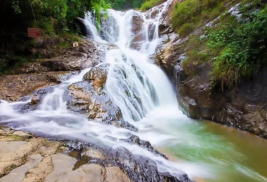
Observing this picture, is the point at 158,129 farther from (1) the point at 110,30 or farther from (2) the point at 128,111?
(1) the point at 110,30

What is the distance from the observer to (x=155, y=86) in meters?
7.03

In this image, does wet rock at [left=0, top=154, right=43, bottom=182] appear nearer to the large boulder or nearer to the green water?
the green water

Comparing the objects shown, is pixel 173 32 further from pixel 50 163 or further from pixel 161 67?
pixel 50 163

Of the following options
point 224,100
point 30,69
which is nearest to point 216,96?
point 224,100

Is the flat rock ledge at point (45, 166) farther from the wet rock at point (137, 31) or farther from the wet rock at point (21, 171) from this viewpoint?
the wet rock at point (137, 31)

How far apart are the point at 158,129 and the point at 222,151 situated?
1.65m

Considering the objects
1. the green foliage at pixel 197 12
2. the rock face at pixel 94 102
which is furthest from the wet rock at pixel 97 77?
the green foliage at pixel 197 12

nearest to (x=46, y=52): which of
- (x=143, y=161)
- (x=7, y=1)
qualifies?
(x=7, y=1)

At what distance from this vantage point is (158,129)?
4.96 metres

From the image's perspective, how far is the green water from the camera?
3.12m

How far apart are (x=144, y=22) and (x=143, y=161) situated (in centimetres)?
1038

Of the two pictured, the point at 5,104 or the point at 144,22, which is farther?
the point at 144,22

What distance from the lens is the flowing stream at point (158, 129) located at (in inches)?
126

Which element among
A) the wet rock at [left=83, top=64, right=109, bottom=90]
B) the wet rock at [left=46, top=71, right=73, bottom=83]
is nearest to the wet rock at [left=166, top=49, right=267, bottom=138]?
the wet rock at [left=83, top=64, right=109, bottom=90]
